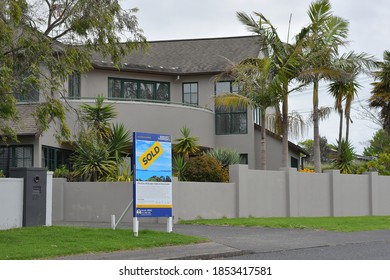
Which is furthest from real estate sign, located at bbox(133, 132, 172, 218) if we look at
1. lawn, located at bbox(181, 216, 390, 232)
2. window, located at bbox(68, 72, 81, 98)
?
window, located at bbox(68, 72, 81, 98)

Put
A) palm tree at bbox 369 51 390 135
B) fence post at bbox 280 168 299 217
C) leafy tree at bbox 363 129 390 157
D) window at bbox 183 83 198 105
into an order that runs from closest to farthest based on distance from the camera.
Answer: fence post at bbox 280 168 299 217 → window at bbox 183 83 198 105 → palm tree at bbox 369 51 390 135 → leafy tree at bbox 363 129 390 157

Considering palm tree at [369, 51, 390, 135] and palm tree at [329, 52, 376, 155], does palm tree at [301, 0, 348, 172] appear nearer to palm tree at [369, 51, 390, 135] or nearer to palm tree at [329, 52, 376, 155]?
palm tree at [329, 52, 376, 155]

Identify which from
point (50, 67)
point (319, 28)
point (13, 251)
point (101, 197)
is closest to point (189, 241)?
point (13, 251)

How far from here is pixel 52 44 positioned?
57.6ft

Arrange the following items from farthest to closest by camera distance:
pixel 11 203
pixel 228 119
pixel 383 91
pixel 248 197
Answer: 1. pixel 383 91
2. pixel 228 119
3. pixel 248 197
4. pixel 11 203

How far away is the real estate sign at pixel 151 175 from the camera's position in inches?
675

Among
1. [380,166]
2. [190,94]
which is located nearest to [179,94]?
[190,94]

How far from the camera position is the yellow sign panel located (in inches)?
681

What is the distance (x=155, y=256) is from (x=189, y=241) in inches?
92.8

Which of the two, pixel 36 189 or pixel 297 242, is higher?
pixel 36 189

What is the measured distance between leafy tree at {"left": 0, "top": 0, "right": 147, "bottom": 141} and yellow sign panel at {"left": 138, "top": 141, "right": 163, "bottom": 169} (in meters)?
2.04

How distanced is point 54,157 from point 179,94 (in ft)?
26.6

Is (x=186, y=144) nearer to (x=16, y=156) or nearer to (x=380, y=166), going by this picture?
(x=16, y=156)

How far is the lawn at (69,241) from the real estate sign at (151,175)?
2.37ft
